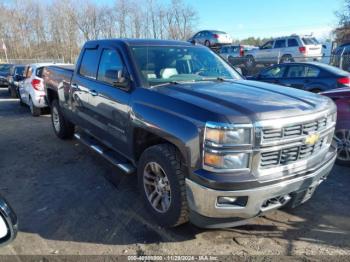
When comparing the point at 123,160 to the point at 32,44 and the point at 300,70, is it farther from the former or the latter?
the point at 32,44

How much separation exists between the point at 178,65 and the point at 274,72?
691 cm

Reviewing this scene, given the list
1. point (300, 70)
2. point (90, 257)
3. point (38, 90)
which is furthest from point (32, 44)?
point (90, 257)

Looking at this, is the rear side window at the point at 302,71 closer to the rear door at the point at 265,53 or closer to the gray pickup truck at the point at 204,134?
the gray pickup truck at the point at 204,134

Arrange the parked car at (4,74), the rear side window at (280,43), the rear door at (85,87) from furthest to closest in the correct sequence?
the parked car at (4,74) → the rear side window at (280,43) → the rear door at (85,87)

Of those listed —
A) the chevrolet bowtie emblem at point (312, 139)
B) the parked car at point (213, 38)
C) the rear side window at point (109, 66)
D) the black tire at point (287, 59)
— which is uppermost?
the parked car at point (213, 38)

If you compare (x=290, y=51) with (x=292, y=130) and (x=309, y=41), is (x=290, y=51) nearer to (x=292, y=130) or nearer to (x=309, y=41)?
(x=309, y=41)

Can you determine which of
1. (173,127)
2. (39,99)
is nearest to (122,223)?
(173,127)

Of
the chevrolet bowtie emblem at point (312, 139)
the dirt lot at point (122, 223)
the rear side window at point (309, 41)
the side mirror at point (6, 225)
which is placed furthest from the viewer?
the rear side window at point (309, 41)

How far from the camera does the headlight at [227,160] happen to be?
254 centimetres

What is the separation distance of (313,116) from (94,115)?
3.02 meters

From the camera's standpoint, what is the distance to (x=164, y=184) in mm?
3213

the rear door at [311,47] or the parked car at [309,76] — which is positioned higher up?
the rear door at [311,47]

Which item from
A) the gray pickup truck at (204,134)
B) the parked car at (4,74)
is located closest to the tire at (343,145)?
the gray pickup truck at (204,134)

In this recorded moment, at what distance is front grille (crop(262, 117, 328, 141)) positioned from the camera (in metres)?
2.58
